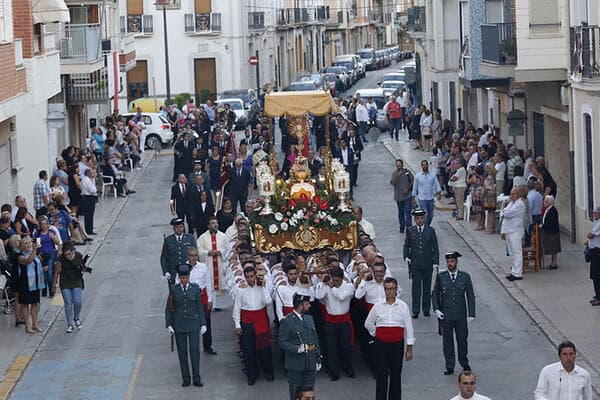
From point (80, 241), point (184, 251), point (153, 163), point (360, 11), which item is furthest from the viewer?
point (360, 11)

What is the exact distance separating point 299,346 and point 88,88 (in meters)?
25.3

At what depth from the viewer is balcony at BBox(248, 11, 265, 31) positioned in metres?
68.2

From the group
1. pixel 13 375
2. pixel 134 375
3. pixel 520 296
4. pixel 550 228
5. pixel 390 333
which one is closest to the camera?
pixel 390 333

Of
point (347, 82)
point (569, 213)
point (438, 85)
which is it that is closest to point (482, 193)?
point (569, 213)

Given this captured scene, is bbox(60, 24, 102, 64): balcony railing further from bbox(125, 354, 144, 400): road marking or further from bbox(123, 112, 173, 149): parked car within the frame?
bbox(125, 354, 144, 400): road marking

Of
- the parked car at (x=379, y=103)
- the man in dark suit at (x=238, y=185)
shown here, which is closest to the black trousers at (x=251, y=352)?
the man in dark suit at (x=238, y=185)

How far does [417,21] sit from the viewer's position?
50.5 meters

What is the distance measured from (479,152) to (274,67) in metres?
49.6

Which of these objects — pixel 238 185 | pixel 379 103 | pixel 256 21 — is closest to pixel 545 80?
pixel 238 185

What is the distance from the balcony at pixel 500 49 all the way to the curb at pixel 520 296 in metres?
4.00

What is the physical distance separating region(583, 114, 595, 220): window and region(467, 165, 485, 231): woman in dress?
293cm

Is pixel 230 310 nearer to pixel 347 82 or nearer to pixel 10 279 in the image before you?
pixel 10 279

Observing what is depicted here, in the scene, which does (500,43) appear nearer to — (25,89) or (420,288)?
(25,89)

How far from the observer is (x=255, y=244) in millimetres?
20297
